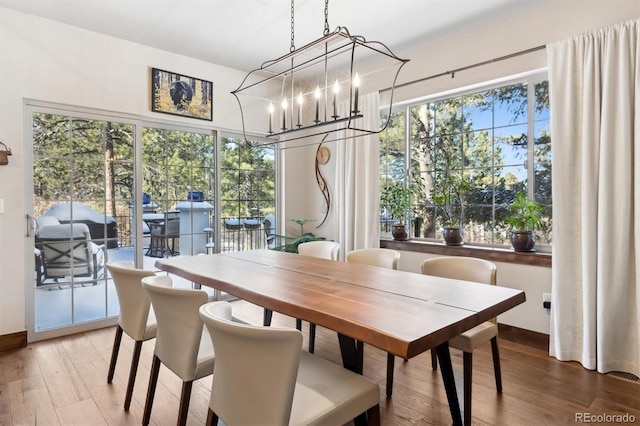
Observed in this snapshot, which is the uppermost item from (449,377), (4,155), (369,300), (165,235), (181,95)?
(181,95)

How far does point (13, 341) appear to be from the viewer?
2.90 metres

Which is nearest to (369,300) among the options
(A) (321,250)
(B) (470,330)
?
(B) (470,330)

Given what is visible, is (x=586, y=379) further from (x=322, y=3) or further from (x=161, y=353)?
(x=322, y=3)

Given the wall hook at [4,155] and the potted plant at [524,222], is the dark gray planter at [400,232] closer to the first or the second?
the potted plant at [524,222]

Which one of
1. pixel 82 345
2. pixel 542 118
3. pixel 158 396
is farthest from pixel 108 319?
pixel 542 118

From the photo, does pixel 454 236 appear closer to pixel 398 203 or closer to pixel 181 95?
pixel 398 203

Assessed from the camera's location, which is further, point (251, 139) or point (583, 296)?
point (251, 139)

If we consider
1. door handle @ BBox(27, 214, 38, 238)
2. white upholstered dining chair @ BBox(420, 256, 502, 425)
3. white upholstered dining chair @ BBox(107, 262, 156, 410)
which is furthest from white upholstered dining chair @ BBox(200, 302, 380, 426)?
door handle @ BBox(27, 214, 38, 238)

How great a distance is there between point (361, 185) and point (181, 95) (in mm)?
2183

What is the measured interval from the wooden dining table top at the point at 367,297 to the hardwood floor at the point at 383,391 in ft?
2.40

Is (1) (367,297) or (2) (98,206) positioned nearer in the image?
(1) (367,297)

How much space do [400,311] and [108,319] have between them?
3.15 metres

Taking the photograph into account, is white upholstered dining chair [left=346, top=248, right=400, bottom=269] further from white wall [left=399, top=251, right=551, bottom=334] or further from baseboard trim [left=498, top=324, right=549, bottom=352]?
baseboard trim [left=498, top=324, right=549, bottom=352]

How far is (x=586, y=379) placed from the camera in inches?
93.4
